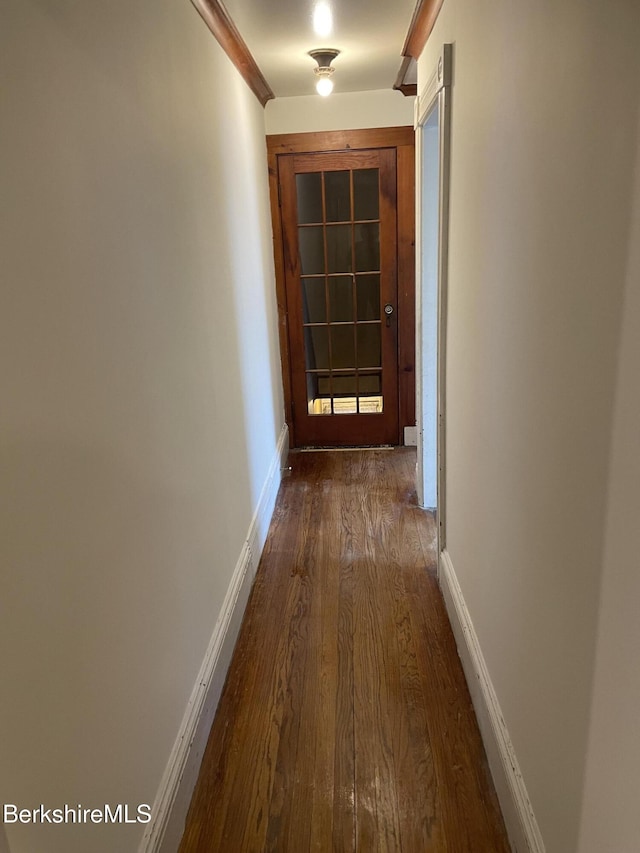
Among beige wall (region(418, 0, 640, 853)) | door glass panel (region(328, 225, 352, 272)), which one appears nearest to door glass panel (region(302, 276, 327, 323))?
door glass panel (region(328, 225, 352, 272))

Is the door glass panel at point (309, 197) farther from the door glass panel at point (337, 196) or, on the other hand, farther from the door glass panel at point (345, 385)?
the door glass panel at point (345, 385)

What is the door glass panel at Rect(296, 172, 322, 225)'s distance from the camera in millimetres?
3871

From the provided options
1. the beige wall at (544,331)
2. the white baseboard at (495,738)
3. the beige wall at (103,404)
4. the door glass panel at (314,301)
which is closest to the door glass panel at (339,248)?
the door glass panel at (314,301)

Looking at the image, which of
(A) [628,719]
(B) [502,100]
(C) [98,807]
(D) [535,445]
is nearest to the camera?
(A) [628,719]

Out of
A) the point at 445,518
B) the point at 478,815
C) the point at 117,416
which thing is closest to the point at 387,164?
the point at 445,518

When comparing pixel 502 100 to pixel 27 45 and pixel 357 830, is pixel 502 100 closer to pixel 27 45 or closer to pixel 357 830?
pixel 27 45

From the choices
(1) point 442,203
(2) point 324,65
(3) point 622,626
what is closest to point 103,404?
(3) point 622,626

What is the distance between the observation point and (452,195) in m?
2.05

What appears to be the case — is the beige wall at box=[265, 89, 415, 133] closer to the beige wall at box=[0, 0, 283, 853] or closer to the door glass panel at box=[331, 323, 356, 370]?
the door glass panel at box=[331, 323, 356, 370]

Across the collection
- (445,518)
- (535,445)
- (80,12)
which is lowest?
(445,518)

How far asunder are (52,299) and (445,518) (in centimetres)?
185

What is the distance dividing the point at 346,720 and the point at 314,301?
2852 mm

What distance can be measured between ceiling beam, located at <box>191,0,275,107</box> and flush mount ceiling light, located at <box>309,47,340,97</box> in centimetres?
31

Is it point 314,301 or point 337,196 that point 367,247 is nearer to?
point 337,196
